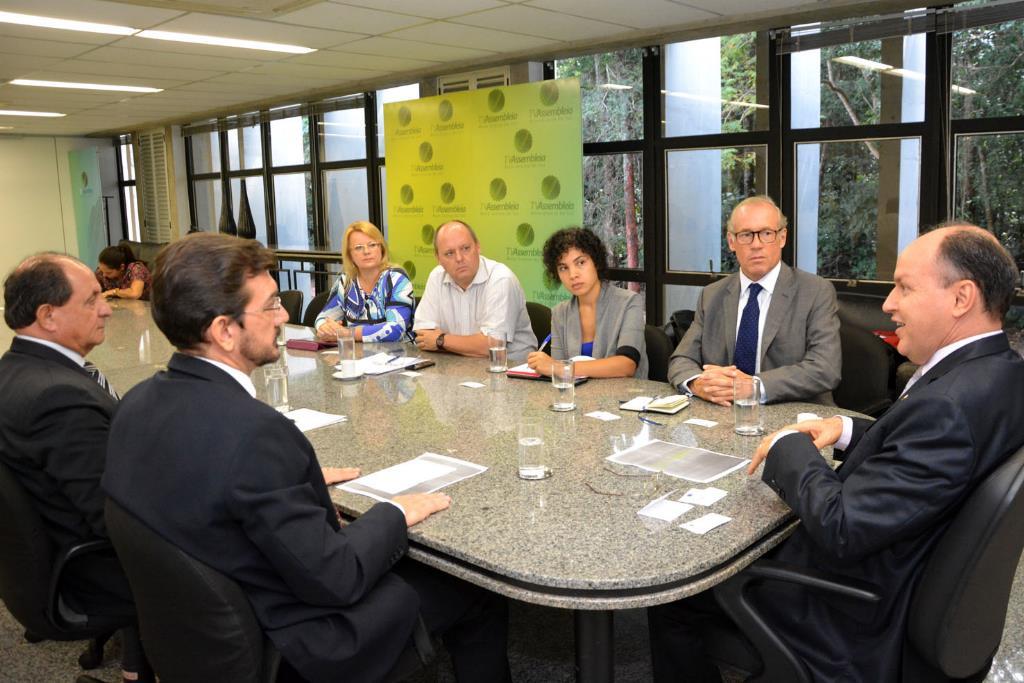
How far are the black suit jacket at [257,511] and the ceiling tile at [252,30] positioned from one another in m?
3.90

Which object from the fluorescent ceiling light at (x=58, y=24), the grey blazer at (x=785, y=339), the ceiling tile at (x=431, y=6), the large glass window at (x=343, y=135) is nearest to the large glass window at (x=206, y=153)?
the large glass window at (x=343, y=135)

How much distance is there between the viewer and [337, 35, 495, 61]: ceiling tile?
228 inches

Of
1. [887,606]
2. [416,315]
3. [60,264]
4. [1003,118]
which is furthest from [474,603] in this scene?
[1003,118]

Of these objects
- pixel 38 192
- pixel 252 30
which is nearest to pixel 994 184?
pixel 252 30

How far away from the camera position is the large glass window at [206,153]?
35.6 ft

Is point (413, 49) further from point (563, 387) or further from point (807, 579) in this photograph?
point (807, 579)

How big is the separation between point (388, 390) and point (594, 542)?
5.19 feet

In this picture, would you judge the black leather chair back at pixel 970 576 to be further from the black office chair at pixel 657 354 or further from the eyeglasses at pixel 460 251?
the eyeglasses at pixel 460 251

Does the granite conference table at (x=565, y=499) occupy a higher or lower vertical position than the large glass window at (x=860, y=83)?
lower

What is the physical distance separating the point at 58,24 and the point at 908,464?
5.23 meters

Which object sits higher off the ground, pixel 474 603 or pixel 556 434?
pixel 556 434

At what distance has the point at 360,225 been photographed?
428cm

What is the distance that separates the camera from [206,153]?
1105 cm

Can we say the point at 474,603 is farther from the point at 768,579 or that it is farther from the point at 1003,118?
the point at 1003,118
